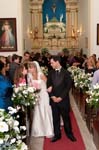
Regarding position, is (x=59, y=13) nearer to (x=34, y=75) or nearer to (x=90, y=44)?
(x=90, y=44)

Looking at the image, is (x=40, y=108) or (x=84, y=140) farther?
(x=40, y=108)

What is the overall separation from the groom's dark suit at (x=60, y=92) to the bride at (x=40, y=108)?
52 centimetres

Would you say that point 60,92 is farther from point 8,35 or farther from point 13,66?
point 8,35

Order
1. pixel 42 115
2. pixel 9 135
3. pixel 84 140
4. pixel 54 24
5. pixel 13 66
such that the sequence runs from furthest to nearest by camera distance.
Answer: pixel 54 24, pixel 13 66, pixel 42 115, pixel 84 140, pixel 9 135

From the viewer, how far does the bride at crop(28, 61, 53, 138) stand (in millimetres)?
8938

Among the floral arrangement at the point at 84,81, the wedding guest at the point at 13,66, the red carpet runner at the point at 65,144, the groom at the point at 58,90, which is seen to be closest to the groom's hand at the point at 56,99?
the groom at the point at 58,90

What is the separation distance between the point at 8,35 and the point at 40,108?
9083 millimetres

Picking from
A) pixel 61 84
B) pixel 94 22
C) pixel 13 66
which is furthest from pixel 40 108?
pixel 94 22

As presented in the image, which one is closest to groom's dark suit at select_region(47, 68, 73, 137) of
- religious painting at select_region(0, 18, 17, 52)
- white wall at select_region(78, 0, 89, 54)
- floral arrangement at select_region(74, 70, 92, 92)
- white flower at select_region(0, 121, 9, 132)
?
floral arrangement at select_region(74, 70, 92, 92)

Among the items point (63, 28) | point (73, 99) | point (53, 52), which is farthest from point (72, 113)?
point (63, 28)

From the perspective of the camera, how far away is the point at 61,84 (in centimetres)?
Answer: 825

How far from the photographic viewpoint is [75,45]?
26578mm

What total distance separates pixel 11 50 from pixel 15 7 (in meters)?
2.03

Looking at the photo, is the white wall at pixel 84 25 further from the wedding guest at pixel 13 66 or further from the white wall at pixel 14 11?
the wedding guest at pixel 13 66
